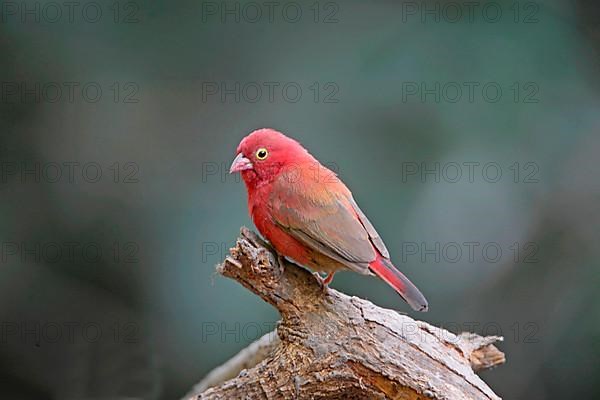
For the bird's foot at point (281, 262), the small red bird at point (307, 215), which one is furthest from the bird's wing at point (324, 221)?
the bird's foot at point (281, 262)

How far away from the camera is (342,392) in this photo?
2896 millimetres

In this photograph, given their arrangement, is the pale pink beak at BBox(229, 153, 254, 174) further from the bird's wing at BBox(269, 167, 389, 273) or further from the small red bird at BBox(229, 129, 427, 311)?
the bird's wing at BBox(269, 167, 389, 273)

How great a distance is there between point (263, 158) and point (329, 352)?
845 mm

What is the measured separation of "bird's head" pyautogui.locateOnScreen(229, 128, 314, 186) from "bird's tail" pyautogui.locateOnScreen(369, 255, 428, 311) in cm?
56

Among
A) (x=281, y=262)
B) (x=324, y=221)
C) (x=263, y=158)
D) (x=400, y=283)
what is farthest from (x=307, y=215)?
(x=400, y=283)

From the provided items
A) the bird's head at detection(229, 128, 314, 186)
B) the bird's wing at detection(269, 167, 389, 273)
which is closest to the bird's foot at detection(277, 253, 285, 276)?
the bird's wing at detection(269, 167, 389, 273)

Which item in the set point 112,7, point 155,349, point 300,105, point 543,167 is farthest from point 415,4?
point 155,349

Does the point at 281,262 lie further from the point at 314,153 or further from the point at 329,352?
the point at 314,153

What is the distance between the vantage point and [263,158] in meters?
3.11

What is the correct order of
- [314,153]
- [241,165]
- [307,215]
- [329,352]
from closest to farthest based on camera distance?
[329,352] < [307,215] < [241,165] < [314,153]

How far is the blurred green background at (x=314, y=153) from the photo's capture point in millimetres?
4891

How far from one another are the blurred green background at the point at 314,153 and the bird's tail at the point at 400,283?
6.13 ft

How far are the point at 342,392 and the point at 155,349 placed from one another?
240cm

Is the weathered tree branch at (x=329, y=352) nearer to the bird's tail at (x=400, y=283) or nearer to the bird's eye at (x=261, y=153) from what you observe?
the bird's tail at (x=400, y=283)
